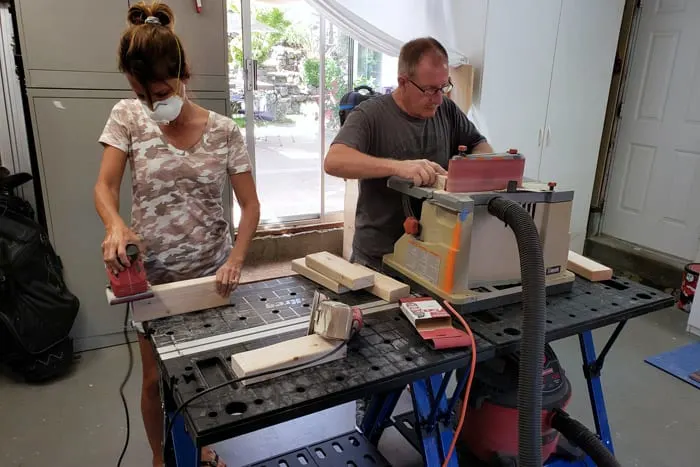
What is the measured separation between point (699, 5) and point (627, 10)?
432mm

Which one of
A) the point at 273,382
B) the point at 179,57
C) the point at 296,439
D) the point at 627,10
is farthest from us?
the point at 627,10

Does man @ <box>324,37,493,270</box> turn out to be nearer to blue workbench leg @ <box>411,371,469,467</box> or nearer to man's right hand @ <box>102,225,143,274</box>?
blue workbench leg @ <box>411,371,469,467</box>

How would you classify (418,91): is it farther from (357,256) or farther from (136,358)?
(136,358)

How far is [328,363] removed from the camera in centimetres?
96

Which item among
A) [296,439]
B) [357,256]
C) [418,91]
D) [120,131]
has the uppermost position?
[418,91]

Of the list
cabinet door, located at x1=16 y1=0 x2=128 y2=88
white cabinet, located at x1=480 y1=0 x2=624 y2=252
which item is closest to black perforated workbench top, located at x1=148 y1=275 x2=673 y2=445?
cabinet door, located at x1=16 y1=0 x2=128 y2=88

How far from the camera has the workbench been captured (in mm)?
846

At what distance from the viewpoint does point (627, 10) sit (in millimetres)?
3359

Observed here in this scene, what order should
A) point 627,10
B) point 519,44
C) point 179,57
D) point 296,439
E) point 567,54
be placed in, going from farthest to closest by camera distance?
point 627,10 → point 567,54 → point 519,44 → point 296,439 → point 179,57

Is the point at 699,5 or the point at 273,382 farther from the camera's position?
the point at 699,5

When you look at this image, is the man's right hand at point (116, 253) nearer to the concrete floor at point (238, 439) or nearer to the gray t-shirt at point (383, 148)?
the gray t-shirt at point (383, 148)

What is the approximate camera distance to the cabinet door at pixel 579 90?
3.07 m

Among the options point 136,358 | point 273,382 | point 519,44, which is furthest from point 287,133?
point 273,382

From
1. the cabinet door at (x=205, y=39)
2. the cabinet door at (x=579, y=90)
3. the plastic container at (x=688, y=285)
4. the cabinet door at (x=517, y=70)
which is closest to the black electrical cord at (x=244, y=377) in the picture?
the cabinet door at (x=205, y=39)
